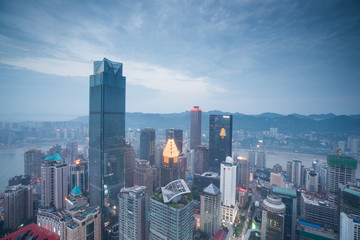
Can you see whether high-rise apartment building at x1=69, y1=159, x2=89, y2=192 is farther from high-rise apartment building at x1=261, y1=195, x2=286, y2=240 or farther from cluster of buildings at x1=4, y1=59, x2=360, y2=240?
high-rise apartment building at x1=261, y1=195, x2=286, y2=240

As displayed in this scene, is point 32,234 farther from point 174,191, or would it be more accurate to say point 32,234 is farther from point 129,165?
point 174,191

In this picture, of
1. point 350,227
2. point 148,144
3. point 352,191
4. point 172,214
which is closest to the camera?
point 172,214

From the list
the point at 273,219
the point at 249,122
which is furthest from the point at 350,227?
the point at 249,122

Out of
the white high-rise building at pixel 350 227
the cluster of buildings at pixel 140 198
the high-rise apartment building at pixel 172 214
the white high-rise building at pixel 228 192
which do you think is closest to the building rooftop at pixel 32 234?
the cluster of buildings at pixel 140 198

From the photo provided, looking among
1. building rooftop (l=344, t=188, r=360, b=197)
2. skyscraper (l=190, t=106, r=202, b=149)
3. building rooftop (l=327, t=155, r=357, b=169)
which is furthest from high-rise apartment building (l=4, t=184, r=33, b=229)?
building rooftop (l=327, t=155, r=357, b=169)

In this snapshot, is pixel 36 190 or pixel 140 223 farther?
pixel 36 190

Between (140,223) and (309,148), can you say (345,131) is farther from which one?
(140,223)

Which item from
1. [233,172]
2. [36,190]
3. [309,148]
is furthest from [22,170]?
[309,148]
